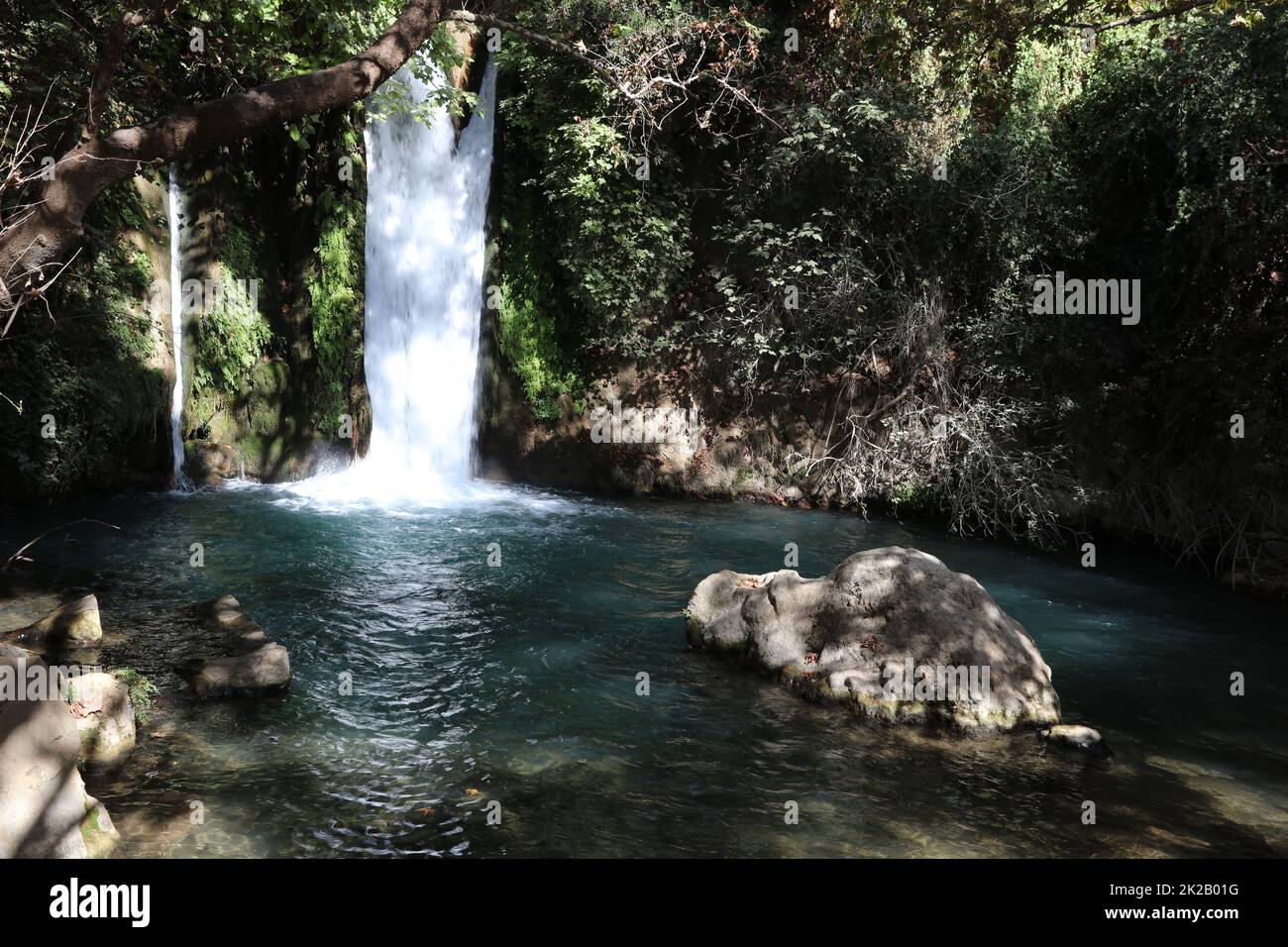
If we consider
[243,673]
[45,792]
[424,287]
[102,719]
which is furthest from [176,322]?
[45,792]

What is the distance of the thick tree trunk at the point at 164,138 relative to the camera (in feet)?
20.4

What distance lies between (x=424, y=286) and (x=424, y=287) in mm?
18

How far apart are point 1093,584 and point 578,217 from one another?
9.89 meters

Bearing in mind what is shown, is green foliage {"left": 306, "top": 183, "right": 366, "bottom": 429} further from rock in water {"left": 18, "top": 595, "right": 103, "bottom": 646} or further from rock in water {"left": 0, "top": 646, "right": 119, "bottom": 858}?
rock in water {"left": 0, "top": 646, "right": 119, "bottom": 858}

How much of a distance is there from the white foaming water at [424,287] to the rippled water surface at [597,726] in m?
4.79

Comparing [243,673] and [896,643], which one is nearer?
[243,673]

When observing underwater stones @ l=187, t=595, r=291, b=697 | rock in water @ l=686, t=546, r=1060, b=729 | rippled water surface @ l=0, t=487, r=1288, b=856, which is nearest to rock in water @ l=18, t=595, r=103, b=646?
rippled water surface @ l=0, t=487, r=1288, b=856

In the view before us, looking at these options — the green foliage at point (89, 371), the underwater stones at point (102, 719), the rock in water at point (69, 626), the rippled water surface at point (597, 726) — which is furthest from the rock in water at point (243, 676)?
the green foliage at point (89, 371)

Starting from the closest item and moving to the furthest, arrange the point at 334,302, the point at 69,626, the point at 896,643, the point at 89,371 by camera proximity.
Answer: the point at 896,643 < the point at 69,626 < the point at 89,371 < the point at 334,302

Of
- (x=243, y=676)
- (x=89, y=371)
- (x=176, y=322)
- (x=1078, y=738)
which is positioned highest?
(x=176, y=322)

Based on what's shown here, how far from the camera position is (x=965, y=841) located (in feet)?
17.2

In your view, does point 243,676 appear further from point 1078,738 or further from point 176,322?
point 176,322

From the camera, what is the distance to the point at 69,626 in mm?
7371
